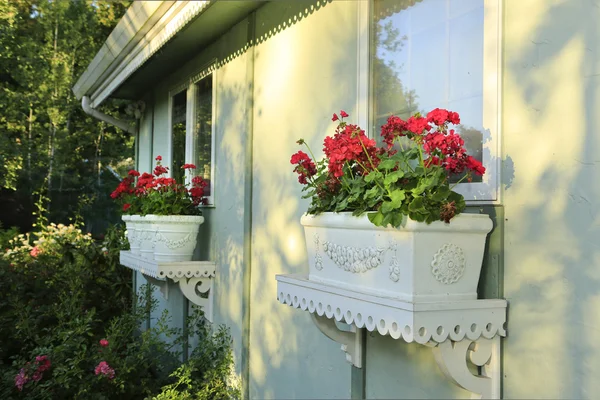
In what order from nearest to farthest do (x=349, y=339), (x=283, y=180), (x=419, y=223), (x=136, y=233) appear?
(x=419, y=223) → (x=349, y=339) → (x=283, y=180) → (x=136, y=233)

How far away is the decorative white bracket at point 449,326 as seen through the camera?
165cm

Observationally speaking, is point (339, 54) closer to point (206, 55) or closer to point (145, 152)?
point (206, 55)

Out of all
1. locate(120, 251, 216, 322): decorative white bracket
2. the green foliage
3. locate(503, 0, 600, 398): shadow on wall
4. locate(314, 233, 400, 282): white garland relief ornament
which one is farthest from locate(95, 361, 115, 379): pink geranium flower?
the green foliage

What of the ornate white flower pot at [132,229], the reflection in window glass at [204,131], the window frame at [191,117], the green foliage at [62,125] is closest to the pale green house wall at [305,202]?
the window frame at [191,117]

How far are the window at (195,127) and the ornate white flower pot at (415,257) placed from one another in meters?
2.65

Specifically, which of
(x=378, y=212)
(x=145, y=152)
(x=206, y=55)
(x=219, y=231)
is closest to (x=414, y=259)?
(x=378, y=212)

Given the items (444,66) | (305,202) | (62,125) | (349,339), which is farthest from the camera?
(62,125)

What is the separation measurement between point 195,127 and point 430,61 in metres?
3.08

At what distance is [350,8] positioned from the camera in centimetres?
272

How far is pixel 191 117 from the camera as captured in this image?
4988 mm

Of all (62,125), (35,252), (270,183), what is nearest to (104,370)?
(270,183)

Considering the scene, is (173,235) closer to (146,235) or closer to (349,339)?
(146,235)

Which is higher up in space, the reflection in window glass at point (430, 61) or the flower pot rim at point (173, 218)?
the reflection in window glass at point (430, 61)

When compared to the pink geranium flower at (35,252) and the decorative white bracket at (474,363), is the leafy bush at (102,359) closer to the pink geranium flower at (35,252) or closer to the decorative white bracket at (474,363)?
A: the pink geranium flower at (35,252)
